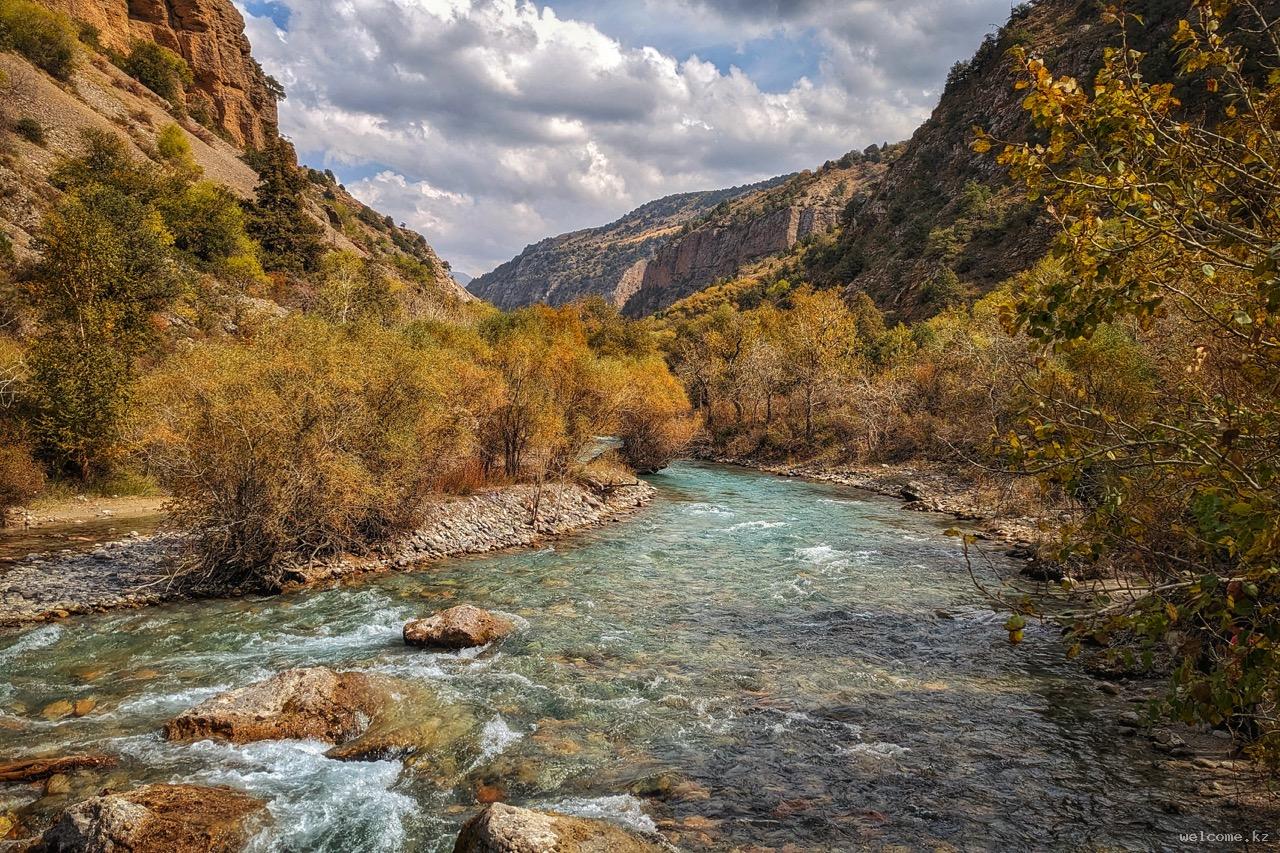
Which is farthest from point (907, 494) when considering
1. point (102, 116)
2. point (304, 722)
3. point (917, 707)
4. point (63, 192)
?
point (102, 116)

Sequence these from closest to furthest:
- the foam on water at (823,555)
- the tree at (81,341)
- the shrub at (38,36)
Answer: the foam on water at (823,555) < the tree at (81,341) < the shrub at (38,36)

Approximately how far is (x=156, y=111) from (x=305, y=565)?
70644 millimetres

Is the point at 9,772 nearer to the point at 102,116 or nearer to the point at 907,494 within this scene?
the point at 907,494

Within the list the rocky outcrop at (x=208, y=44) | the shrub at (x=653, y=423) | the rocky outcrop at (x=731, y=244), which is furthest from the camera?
the rocky outcrop at (x=731, y=244)

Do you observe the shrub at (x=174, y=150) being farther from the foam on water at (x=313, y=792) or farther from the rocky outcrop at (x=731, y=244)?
the rocky outcrop at (x=731, y=244)

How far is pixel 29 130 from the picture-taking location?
4216 cm

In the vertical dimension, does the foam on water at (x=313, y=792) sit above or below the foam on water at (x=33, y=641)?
below

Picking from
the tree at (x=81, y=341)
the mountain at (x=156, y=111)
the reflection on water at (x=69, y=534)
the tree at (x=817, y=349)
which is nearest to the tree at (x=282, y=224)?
the mountain at (x=156, y=111)

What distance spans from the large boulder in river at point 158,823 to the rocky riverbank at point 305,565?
9526 mm

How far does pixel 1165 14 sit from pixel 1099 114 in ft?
252

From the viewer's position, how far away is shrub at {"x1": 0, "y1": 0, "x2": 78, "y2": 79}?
4928cm

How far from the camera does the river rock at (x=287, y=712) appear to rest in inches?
354

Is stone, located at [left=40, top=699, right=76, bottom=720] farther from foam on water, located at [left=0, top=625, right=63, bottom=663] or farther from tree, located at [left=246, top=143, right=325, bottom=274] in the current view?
tree, located at [left=246, top=143, right=325, bottom=274]

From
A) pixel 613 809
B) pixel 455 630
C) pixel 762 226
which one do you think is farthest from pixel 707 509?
pixel 762 226
